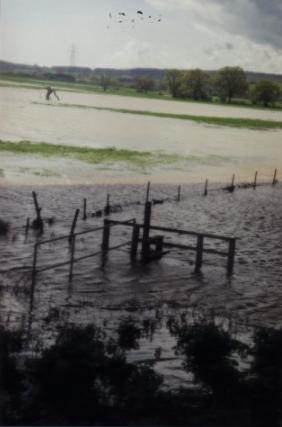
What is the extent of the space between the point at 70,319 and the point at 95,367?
2502 mm

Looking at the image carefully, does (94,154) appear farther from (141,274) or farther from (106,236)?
(141,274)

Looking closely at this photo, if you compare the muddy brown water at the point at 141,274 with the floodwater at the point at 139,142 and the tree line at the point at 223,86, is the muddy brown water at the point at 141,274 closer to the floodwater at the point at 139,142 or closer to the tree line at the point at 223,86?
the floodwater at the point at 139,142

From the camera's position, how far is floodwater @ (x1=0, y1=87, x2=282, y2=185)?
874 inches

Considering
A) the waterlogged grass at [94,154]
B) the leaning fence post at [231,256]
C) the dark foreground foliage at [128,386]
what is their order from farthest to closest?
the waterlogged grass at [94,154], the leaning fence post at [231,256], the dark foreground foliage at [128,386]

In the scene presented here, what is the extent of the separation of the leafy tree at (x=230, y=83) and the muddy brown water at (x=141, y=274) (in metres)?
4.15

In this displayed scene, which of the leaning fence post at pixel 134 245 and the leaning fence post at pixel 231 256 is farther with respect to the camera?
the leaning fence post at pixel 134 245

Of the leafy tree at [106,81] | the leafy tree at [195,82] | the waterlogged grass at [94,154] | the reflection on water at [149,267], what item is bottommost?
the reflection on water at [149,267]

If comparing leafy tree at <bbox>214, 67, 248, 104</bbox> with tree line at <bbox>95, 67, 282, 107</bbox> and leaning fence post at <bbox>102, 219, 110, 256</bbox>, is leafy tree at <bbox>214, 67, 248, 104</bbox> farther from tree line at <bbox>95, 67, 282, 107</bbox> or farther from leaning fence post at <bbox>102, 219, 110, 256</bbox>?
leaning fence post at <bbox>102, 219, 110, 256</bbox>

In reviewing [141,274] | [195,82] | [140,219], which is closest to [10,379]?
[141,274]

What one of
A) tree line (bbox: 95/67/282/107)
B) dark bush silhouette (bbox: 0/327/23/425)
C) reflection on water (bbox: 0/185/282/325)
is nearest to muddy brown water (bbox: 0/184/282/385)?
reflection on water (bbox: 0/185/282/325)

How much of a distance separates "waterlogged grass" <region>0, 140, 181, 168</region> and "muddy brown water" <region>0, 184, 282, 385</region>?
4143mm

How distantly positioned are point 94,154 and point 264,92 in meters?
12.1

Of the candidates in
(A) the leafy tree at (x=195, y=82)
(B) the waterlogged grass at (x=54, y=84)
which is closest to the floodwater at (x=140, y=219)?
(B) the waterlogged grass at (x=54, y=84)

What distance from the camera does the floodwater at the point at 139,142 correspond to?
22.2 metres
